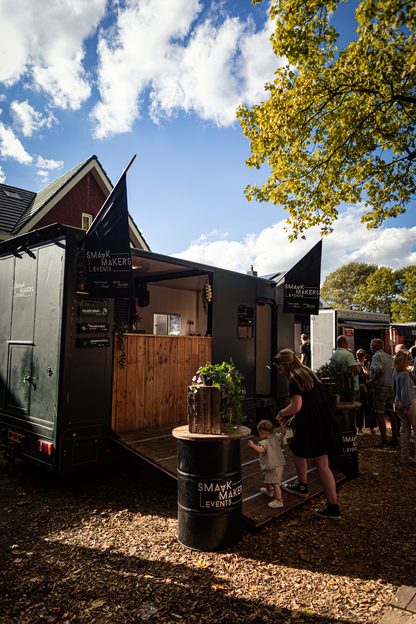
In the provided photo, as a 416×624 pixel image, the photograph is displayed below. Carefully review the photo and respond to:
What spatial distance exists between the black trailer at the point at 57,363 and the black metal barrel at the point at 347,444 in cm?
339

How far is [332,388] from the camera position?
19.6 ft

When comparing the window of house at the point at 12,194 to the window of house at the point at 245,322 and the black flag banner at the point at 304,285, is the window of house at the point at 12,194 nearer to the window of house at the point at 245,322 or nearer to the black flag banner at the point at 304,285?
the window of house at the point at 245,322

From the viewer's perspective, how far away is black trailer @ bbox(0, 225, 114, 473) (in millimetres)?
4719

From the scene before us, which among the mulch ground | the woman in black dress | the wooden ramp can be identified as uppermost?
the woman in black dress

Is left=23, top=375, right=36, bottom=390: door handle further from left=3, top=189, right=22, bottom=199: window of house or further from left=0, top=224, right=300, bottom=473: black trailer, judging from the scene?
left=3, top=189, right=22, bottom=199: window of house

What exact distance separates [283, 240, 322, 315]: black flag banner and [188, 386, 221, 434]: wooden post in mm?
4778

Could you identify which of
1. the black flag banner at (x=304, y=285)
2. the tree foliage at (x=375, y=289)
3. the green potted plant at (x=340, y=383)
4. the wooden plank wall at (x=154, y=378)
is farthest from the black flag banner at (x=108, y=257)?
the tree foliage at (x=375, y=289)

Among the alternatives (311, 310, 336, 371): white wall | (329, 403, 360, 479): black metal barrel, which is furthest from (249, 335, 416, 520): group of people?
(311, 310, 336, 371): white wall

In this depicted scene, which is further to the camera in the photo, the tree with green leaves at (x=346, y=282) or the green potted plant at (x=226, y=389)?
the tree with green leaves at (x=346, y=282)

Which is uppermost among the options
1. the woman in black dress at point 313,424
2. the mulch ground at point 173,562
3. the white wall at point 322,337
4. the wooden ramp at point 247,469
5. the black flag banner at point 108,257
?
the black flag banner at point 108,257

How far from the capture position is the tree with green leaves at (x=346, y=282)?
179 feet

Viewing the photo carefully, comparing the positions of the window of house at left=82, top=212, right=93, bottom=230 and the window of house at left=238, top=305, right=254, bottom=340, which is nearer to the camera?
the window of house at left=238, top=305, right=254, bottom=340

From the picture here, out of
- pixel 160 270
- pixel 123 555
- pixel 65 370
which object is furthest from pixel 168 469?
pixel 160 270

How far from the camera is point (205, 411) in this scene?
382 centimetres
